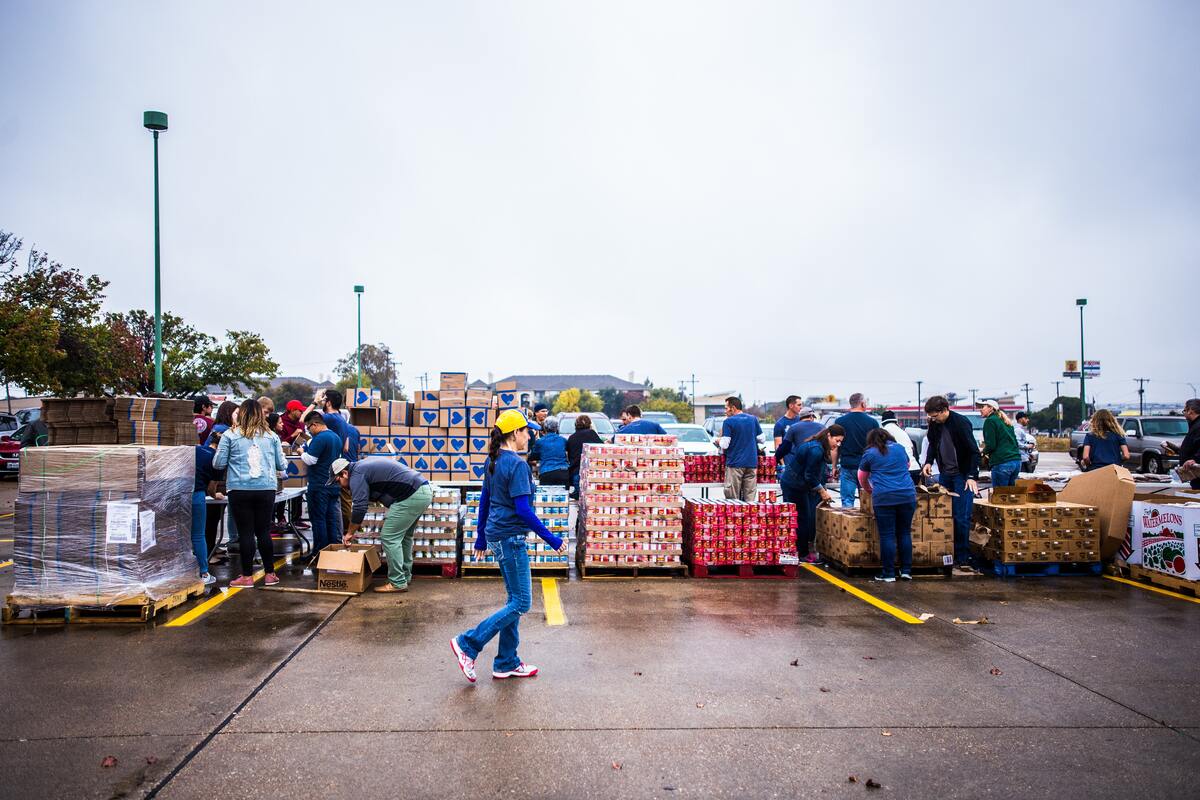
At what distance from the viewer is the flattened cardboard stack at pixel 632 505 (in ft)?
28.0

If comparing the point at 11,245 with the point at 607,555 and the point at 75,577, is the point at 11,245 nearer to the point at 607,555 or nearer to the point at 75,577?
the point at 75,577

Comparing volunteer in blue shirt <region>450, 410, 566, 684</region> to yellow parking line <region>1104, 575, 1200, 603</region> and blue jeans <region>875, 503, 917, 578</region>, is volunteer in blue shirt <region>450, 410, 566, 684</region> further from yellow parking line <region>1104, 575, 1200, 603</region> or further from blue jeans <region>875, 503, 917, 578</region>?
yellow parking line <region>1104, 575, 1200, 603</region>

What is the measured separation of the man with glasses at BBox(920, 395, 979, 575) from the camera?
8.89m

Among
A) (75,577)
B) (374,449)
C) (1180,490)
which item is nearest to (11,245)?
(374,449)

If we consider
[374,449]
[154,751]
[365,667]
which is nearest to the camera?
[154,751]

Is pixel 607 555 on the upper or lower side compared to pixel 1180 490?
lower

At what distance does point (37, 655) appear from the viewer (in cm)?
559

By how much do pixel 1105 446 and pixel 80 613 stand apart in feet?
38.2

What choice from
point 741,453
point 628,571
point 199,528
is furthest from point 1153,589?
point 199,528

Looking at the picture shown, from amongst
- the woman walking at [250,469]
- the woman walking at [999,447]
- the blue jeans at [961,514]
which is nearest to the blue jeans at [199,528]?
the woman walking at [250,469]

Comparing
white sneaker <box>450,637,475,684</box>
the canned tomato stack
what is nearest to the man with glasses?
the canned tomato stack

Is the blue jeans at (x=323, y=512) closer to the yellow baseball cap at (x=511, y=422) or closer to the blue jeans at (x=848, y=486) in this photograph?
the yellow baseball cap at (x=511, y=422)

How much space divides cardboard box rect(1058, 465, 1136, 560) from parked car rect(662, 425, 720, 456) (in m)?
9.67

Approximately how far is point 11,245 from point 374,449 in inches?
921
